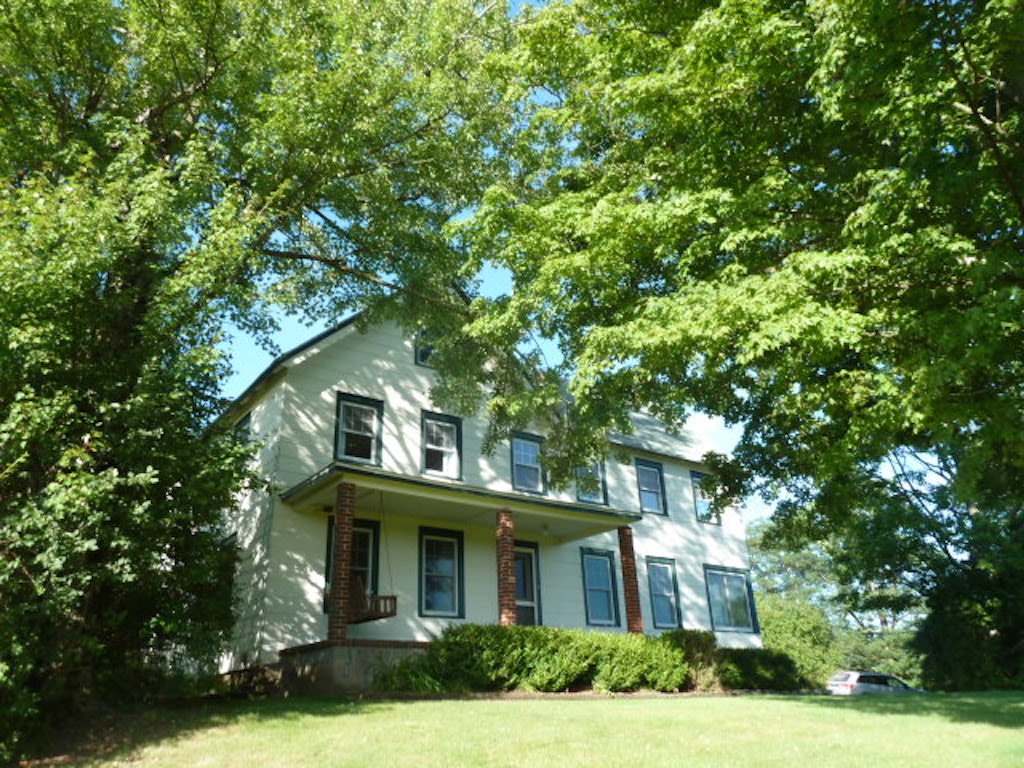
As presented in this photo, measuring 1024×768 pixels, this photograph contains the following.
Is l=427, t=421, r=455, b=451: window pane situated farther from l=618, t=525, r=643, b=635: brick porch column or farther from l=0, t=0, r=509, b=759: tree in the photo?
l=618, t=525, r=643, b=635: brick porch column

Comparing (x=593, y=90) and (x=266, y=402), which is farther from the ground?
(x=593, y=90)

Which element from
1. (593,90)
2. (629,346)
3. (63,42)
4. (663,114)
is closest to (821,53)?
(663,114)

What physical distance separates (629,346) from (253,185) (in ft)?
28.9

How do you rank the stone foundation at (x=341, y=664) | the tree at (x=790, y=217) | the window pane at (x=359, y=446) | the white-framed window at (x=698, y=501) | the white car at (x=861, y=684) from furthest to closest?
the white car at (x=861, y=684)
the white-framed window at (x=698, y=501)
the window pane at (x=359, y=446)
the stone foundation at (x=341, y=664)
the tree at (x=790, y=217)

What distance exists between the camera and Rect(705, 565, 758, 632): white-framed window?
77.0 feet

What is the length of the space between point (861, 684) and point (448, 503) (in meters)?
19.4

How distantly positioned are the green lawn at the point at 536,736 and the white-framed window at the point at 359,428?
264 inches

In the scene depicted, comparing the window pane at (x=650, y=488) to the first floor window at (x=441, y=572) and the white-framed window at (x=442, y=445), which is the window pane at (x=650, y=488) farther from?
the first floor window at (x=441, y=572)

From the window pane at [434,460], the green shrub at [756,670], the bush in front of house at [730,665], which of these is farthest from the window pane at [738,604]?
the window pane at [434,460]

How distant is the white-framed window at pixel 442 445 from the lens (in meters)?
18.7

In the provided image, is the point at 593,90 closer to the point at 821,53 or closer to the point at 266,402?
the point at 821,53

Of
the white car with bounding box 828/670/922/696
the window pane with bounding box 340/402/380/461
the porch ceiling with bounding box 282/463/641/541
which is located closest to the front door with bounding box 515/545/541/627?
the porch ceiling with bounding box 282/463/641/541

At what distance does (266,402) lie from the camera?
58.5 ft

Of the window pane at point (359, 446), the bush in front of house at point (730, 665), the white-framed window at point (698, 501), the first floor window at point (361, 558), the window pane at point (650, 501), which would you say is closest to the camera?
the first floor window at point (361, 558)
